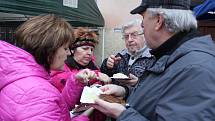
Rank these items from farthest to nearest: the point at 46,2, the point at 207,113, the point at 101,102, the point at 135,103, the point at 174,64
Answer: the point at 46,2 < the point at 101,102 < the point at 135,103 < the point at 174,64 < the point at 207,113

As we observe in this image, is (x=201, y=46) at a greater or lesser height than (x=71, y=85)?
greater

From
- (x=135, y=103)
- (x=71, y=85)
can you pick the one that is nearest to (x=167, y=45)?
(x=135, y=103)

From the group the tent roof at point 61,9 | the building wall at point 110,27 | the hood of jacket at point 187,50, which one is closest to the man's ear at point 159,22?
the hood of jacket at point 187,50

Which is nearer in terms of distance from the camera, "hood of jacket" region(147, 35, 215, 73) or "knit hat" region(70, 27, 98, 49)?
"hood of jacket" region(147, 35, 215, 73)

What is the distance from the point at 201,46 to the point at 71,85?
1.04 metres

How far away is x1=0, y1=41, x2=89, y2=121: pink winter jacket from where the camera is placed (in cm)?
160

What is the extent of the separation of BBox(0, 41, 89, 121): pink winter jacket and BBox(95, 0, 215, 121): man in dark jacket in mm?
318

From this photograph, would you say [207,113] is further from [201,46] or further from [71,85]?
[71,85]

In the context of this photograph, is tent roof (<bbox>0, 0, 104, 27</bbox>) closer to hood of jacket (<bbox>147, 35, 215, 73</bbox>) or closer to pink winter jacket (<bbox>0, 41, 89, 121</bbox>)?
pink winter jacket (<bbox>0, 41, 89, 121</bbox>)

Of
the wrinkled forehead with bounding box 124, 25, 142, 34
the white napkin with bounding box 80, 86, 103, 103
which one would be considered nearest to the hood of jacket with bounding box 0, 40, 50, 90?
the white napkin with bounding box 80, 86, 103, 103

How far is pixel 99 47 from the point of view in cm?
693

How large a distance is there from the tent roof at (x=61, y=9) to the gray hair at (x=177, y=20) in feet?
7.81

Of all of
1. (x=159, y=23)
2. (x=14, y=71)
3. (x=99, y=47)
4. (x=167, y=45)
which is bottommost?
(x=99, y=47)

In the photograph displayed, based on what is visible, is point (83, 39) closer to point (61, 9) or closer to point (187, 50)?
point (61, 9)
